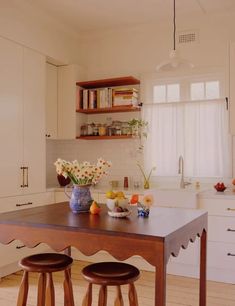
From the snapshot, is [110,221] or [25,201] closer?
[110,221]

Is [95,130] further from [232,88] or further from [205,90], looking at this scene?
[232,88]

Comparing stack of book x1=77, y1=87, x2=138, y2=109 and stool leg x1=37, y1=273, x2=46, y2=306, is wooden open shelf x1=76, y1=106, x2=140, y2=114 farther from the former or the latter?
stool leg x1=37, y1=273, x2=46, y2=306

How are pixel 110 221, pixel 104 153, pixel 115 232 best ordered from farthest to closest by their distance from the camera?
pixel 104 153 < pixel 110 221 < pixel 115 232

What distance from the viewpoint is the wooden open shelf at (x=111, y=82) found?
4.90 meters

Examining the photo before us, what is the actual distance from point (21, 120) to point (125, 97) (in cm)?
136

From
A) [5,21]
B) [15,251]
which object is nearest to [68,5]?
[5,21]

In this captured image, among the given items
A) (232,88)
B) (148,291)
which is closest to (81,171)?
(148,291)

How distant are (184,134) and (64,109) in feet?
5.26

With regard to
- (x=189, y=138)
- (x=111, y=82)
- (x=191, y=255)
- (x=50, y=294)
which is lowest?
(x=191, y=255)

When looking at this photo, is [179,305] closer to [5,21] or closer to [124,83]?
[124,83]

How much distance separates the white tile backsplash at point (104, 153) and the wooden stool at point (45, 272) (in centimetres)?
245

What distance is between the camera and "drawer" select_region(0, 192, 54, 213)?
13.1 feet

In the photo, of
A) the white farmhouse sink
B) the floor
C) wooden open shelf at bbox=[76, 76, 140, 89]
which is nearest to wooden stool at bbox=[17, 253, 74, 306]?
the floor

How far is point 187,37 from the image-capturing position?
15.8 feet
